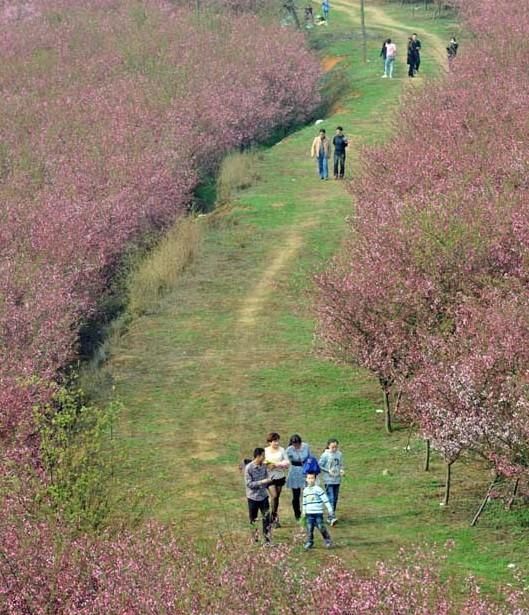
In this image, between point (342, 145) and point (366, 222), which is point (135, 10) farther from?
point (366, 222)

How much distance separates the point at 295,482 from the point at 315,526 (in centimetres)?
92

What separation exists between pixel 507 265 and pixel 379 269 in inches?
112

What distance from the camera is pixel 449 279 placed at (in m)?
26.9

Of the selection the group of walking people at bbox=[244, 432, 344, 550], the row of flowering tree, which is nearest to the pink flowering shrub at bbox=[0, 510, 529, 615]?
the group of walking people at bbox=[244, 432, 344, 550]

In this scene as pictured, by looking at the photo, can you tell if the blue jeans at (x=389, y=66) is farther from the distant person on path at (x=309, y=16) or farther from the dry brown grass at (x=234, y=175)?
the distant person on path at (x=309, y=16)

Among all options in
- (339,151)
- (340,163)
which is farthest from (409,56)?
(339,151)

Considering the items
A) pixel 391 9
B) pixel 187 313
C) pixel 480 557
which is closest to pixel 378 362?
pixel 480 557

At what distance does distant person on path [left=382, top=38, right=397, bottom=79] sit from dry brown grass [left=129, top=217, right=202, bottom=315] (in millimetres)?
22485

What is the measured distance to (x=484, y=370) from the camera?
21.6 meters

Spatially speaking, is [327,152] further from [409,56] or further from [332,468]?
[332,468]

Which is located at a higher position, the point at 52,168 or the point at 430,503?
the point at 52,168

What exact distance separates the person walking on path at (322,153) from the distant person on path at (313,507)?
27460 millimetres

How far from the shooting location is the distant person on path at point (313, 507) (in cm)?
1967

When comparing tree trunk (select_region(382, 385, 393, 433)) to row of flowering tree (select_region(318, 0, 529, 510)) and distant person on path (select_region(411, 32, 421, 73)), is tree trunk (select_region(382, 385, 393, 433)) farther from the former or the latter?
distant person on path (select_region(411, 32, 421, 73))
